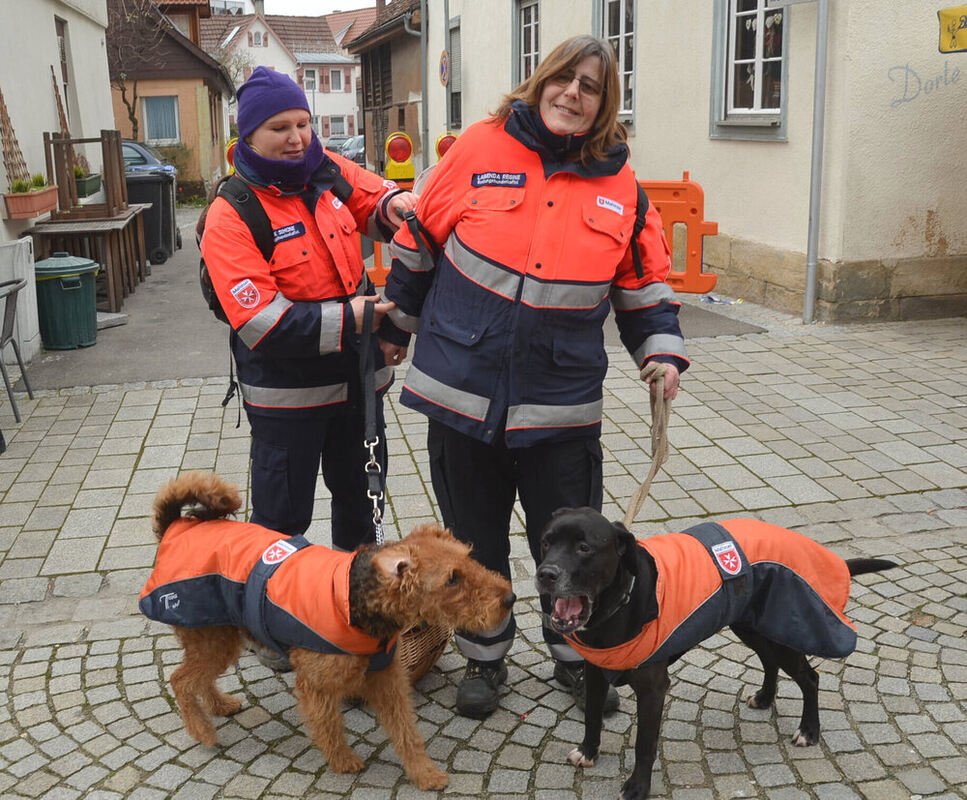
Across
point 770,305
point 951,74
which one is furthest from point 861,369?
point 951,74

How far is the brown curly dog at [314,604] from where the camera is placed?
287cm

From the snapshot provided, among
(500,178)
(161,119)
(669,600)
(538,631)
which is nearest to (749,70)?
(538,631)

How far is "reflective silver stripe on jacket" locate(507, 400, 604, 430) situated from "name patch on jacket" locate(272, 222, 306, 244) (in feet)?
3.02

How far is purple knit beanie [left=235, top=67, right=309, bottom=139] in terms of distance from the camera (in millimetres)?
3145

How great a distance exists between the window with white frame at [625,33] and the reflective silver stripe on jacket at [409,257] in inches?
400

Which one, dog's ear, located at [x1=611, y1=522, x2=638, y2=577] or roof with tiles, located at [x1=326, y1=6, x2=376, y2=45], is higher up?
roof with tiles, located at [x1=326, y1=6, x2=376, y2=45]

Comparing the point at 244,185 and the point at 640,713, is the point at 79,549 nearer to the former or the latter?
the point at 244,185

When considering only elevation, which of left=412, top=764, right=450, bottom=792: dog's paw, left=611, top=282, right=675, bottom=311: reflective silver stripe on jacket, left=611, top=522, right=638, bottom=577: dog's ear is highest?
left=611, top=282, right=675, bottom=311: reflective silver stripe on jacket

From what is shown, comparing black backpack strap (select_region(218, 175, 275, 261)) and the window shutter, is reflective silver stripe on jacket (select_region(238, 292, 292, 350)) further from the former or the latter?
the window shutter

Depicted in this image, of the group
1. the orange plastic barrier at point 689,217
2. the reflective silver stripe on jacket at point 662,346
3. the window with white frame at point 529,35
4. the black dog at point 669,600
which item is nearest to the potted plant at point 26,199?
the orange plastic barrier at point 689,217

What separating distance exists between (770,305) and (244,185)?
312 inches

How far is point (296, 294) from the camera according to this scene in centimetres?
331

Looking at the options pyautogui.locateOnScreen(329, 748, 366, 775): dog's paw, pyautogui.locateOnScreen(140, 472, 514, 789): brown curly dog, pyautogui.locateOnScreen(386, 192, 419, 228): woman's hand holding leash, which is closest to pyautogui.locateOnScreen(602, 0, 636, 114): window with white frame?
pyautogui.locateOnScreen(386, 192, 419, 228): woman's hand holding leash

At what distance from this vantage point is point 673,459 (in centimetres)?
600
